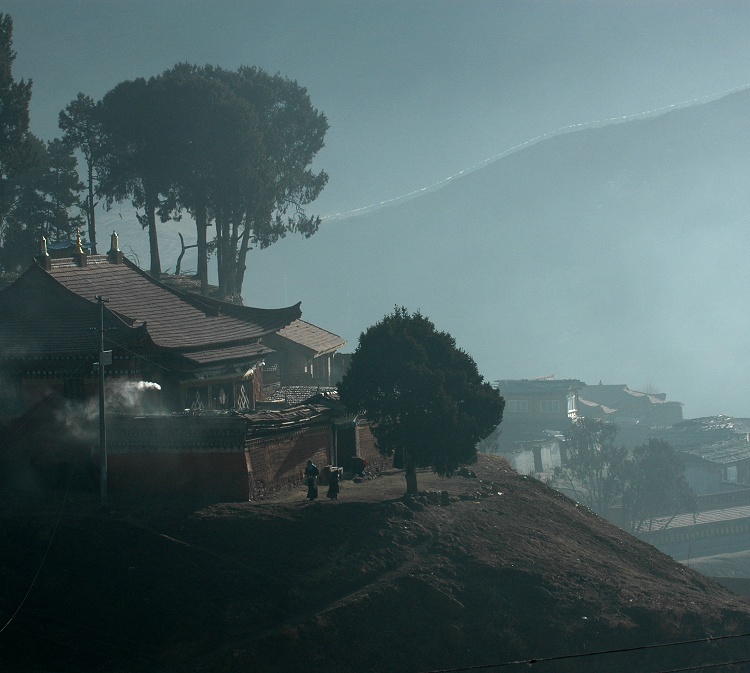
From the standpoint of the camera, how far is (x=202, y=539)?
78.7 ft

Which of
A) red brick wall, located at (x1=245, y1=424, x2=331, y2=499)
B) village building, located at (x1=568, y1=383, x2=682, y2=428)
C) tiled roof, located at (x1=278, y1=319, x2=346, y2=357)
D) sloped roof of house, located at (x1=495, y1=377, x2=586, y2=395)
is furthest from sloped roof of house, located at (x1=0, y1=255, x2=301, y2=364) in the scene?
village building, located at (x1=568, y1=383, x2=682, y2=428)

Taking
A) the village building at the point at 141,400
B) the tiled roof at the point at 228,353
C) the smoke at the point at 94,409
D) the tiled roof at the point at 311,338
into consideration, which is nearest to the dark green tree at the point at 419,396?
the village building at the point at 141,400

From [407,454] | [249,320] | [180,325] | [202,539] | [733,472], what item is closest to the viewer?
[202,539]

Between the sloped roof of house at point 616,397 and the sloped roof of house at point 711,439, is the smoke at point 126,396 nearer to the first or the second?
the sloped roof of house at point 711,439

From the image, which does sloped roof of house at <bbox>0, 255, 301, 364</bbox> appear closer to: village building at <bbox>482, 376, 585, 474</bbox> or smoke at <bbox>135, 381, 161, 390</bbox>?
smoke at <bbox>135, 381, 161, 390</bbox>

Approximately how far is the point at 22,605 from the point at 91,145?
4061cm

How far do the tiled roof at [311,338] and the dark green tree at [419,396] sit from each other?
1999 centimetres

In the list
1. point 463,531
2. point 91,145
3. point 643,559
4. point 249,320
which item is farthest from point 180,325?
point 91,145

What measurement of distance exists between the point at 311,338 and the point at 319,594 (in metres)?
32.1

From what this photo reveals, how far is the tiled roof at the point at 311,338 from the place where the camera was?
5112cm

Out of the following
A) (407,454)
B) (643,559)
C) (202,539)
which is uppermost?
(407,454)

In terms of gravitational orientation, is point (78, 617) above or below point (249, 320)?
below

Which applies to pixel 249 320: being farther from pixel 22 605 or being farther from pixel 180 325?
pixel 22 605

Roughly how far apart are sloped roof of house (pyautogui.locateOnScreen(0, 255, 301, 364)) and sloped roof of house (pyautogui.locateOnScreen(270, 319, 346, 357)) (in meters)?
11.9
